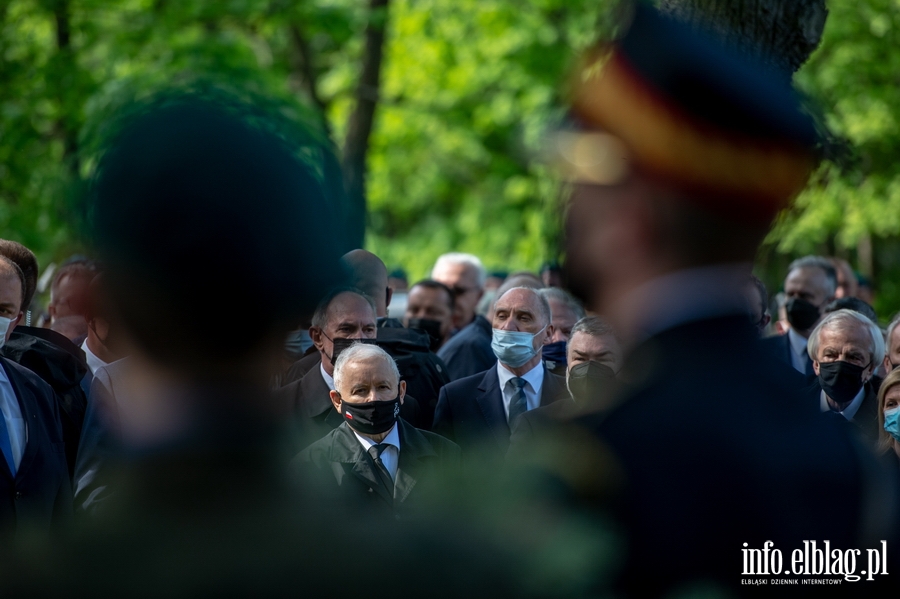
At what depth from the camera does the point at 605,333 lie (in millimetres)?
5852

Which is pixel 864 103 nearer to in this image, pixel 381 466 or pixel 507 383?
pixel 507 383

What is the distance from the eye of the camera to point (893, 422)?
5.19 meters

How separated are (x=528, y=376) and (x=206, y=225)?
4.98 meters

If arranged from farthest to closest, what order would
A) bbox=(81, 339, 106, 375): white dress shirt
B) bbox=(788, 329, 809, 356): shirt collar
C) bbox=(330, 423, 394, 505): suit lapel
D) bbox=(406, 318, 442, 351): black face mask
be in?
bbox=(406, 318, 442, 351): black face mask < bbox=(788, 329, 809, 356): shirt collar < bbox=(81, 339, 106, 375): white dress shirt < bbox=(330, 423, 394, 505): suit lapel

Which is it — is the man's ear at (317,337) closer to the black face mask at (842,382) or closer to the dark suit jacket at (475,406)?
the dark suit jacket at (475,406)

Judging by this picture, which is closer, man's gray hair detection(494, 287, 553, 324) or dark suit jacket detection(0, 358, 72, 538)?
dark suit jacket detection(0, 358, 72, 538)

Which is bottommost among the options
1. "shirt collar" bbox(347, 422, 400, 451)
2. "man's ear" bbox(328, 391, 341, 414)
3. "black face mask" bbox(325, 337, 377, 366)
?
"shirt collar" bbox(347, 422, 400, 451)

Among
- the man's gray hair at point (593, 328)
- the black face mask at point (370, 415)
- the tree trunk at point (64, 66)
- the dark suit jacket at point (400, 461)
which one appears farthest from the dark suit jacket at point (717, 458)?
the tree trunk at point (64, 66)

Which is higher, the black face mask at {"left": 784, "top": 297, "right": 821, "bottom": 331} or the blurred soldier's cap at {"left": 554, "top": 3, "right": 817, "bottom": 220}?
the black face mask at {"left": 784, "top": 297, "right": 821, "bottom": 331}

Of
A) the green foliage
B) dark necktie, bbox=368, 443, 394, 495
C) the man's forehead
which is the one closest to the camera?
dark necktie, bbox=368, 443, 394, 495

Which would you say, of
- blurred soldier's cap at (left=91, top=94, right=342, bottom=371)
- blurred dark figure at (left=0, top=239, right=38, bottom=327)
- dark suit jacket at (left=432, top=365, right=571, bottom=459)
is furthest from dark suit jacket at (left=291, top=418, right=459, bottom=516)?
Answer: blurred soldier's cap at (left=91, top=94, right=342, bottom=371)

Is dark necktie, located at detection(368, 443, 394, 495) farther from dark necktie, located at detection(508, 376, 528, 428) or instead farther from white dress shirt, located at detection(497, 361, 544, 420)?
white dress shirt, located at detection(497, 361, 544, 420)

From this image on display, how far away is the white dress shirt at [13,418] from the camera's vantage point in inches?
164

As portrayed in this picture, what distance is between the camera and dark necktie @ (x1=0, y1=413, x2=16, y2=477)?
4.07m
